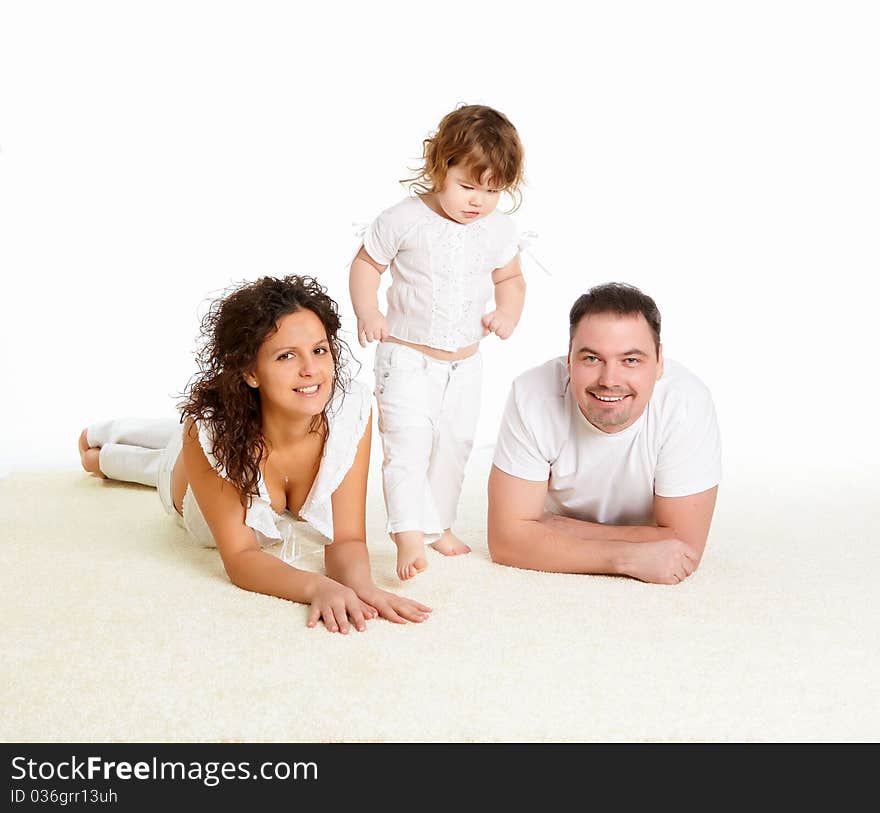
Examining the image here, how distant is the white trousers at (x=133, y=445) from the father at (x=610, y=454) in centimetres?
126

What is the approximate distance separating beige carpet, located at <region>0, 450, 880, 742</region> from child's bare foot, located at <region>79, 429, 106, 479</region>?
0.76 metres

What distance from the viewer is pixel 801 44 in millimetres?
5309

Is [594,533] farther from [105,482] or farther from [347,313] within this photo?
[347,313]

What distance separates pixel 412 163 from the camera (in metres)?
5.27

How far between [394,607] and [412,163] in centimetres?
320

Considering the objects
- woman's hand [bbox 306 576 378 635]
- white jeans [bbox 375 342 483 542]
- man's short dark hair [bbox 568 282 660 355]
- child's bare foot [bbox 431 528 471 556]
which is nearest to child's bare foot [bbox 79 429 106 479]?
white jeans [bbox 375 342 483 542]

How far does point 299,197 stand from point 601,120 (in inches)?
54.5

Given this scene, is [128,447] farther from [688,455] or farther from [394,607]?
[688,455]

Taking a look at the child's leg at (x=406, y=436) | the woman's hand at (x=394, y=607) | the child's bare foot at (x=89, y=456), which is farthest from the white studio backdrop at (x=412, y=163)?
the woman's hand at (x=394, y=607)

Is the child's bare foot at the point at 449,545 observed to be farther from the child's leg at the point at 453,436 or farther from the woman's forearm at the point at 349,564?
the woman's forearm at the point at 349,564

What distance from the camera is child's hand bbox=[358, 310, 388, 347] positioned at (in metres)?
2.97

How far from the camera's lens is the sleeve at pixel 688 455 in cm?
274

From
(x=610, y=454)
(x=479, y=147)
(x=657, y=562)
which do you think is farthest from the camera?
(x=479, y=147)

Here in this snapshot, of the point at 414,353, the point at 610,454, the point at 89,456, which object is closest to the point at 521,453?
the point at 610,454
